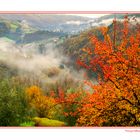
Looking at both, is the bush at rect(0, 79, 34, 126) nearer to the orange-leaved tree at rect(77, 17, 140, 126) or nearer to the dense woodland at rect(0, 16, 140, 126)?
the dense woodland at rect(0, 16, 140, 126)

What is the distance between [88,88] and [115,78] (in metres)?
0.25

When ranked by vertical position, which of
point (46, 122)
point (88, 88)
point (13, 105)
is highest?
point (88, 88)

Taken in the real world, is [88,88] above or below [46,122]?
above

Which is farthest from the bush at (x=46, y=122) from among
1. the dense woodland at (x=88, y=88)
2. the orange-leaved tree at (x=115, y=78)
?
the orange-leaved tree at (x=115, y=78)

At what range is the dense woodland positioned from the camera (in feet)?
16.5

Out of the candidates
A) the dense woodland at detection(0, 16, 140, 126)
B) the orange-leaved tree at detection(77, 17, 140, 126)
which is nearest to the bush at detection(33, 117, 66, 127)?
the dense woodland at detection(0, 16, 140, 126)

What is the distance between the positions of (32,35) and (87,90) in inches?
27.6

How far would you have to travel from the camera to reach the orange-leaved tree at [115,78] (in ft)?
16.5

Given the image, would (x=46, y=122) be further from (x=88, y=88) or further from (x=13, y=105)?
(x=88, y=88)

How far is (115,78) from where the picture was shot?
507 cm

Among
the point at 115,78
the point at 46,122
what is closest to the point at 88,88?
A: the point at 115,78

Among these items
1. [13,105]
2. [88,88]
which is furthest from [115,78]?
[13,105]

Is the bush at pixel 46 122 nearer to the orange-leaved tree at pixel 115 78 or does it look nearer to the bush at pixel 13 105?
the bush at pixel 13 105

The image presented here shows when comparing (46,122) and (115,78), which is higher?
(115,78)
